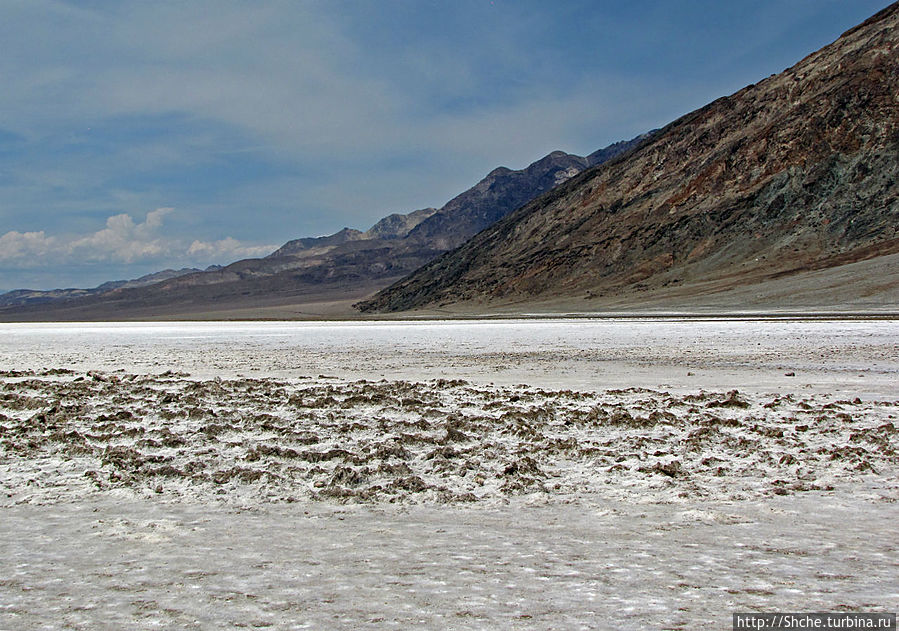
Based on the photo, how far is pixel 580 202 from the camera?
3991 inches

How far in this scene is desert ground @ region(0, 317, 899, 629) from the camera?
3578 mm

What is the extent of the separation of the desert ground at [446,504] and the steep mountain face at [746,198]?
60.2m

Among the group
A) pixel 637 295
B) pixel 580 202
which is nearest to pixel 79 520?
pixel 637 295

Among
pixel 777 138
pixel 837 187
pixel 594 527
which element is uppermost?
pixel 777 138

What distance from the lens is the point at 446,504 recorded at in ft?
18.9

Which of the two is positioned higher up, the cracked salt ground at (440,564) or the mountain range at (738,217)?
the mountain range at (738,217)

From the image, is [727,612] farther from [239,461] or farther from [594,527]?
[239,461]

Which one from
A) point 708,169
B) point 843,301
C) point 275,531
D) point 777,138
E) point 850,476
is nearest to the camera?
point 275,531

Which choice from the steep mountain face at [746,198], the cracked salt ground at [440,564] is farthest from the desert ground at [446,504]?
the steep mountain face at [746,198]

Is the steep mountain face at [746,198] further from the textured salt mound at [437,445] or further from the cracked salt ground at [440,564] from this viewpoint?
the cracked salt ground at [440,564]

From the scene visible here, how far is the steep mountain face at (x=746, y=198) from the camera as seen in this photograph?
69688 millimetres

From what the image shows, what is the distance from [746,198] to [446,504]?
3190 inches

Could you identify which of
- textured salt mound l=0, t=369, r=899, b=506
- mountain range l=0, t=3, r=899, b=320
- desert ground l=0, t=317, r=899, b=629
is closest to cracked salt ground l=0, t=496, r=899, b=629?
desert ground l=0, t=317, r=899, b=629

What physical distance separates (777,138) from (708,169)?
8.39 meters
